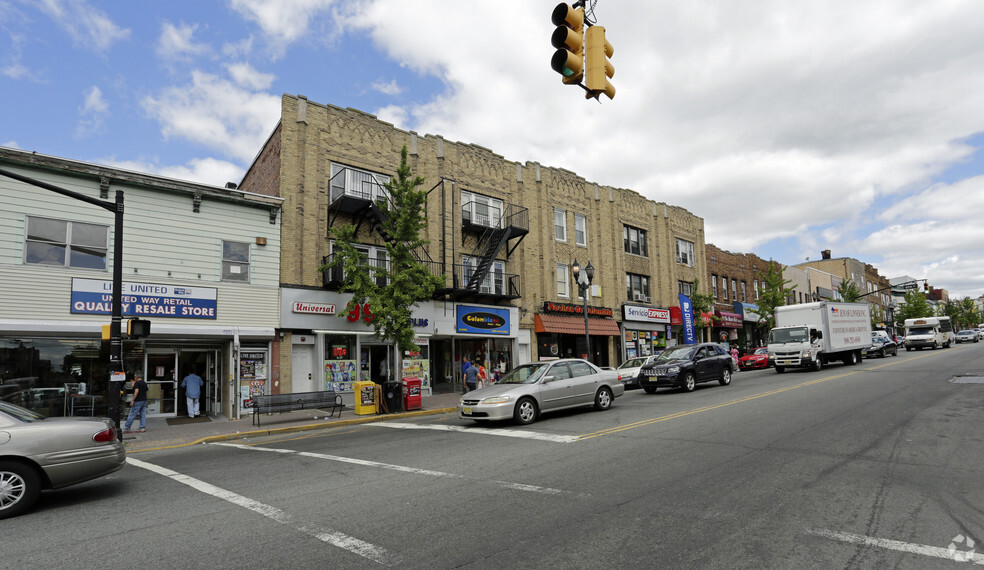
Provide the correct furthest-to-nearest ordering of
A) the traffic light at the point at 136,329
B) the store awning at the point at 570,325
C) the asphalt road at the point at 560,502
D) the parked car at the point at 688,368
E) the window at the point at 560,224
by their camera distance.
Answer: the window at the point at 560,224 < the store awning at the point at 570,325 < the parked car at the point at 688,368 < the traffic light at the point at 136,329 < the asphalt road at the point at 560,502

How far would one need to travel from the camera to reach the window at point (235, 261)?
58.3 feet

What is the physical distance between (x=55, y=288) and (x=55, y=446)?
36.4 feet

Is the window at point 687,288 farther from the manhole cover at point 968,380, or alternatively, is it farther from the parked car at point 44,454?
the parked car at point 44,454

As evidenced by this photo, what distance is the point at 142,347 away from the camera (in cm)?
1645

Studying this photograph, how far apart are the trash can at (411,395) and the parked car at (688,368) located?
295 inches

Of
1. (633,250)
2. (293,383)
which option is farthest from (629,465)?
(633,250)

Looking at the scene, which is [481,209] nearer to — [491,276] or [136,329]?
[491,276]

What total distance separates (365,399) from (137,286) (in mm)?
7477

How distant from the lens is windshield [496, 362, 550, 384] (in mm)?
12450

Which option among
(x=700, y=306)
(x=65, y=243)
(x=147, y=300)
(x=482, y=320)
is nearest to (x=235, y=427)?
(x=147, y=300)

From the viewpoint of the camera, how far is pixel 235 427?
47.8ft

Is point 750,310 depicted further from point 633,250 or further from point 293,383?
point 293,383

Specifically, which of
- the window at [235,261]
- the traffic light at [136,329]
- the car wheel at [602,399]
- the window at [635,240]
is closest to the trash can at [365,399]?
the window at [235,261]

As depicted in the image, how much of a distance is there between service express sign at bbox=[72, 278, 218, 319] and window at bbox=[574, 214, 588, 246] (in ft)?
62.7
